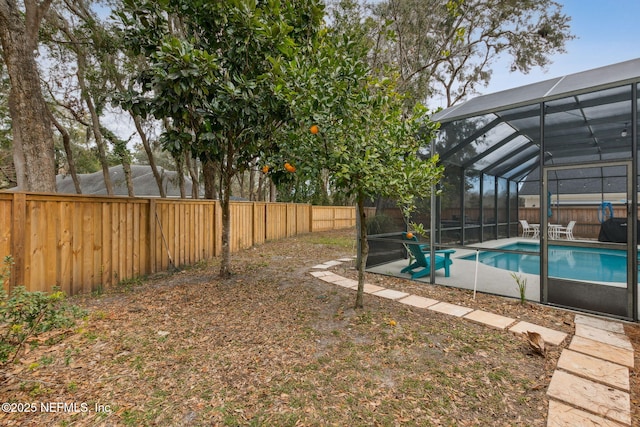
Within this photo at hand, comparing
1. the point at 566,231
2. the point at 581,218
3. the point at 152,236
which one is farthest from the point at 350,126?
the point at 152,236

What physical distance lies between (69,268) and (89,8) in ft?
26.3

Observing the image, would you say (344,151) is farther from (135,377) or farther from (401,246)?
(401,246)

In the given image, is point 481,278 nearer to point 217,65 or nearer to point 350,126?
point 350,126

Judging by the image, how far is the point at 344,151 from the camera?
2939 mm

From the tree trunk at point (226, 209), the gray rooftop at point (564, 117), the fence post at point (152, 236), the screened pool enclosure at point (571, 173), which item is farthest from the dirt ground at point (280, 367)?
the gray rooftop at point (564, 117)

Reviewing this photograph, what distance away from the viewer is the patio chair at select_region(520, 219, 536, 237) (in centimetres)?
574

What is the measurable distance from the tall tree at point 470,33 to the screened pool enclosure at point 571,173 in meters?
5.69

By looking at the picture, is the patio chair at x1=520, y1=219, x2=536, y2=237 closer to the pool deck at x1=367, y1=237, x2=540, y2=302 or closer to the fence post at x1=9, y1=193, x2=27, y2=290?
the pool deck at x1=367, y1=237, x2=540, y2=302

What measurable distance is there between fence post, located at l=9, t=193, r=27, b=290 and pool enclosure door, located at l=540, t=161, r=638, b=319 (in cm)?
674

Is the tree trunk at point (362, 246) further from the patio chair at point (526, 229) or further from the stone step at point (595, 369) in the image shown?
the patio chair at point (526, 229)

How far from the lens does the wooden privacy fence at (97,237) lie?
136 inches

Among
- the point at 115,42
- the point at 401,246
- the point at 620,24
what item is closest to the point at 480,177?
the point at 401,246

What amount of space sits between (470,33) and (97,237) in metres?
13.4

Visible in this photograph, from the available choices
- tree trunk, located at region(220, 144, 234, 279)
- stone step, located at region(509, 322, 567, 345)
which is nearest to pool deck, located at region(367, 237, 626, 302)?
stone step, located at region(509, 322, 567, 345)
